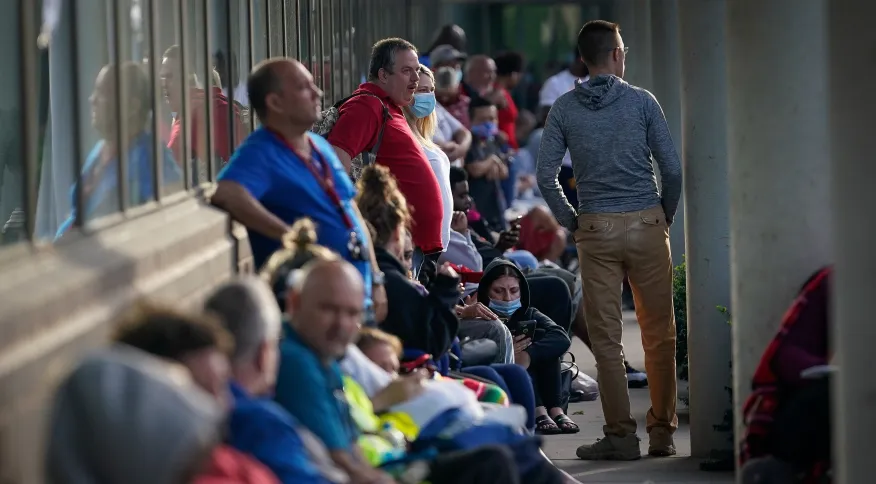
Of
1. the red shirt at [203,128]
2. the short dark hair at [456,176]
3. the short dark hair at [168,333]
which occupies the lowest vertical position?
the short dark hair at [456,176]

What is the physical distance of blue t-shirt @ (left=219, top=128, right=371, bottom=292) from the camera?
19.4 feet

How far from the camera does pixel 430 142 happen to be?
8789 mm

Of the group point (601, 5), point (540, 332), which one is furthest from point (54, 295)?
point (601, 5)

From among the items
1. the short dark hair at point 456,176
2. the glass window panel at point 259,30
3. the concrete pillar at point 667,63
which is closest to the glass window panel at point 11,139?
the glass window panel at point 259,30

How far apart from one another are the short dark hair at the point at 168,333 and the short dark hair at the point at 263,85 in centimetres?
233

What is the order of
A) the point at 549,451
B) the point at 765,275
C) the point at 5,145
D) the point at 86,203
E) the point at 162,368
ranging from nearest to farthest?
the point at 162,368, the point at 86,203, the point at 765,275, the point at 5,145, the point at 549,451

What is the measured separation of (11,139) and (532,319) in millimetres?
3195

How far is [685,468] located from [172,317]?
4802 mm

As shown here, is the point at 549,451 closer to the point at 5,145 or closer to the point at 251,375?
the point at 5,145

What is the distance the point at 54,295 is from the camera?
417 centimetres

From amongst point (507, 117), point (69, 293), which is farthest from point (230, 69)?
point (507, 117)

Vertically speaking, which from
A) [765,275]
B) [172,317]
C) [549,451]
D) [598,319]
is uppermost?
[172,317]

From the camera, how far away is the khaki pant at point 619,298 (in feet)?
26.7

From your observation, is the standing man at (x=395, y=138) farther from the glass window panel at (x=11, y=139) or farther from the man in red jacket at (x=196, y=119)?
the glass window panel at (x=11, y=139)
